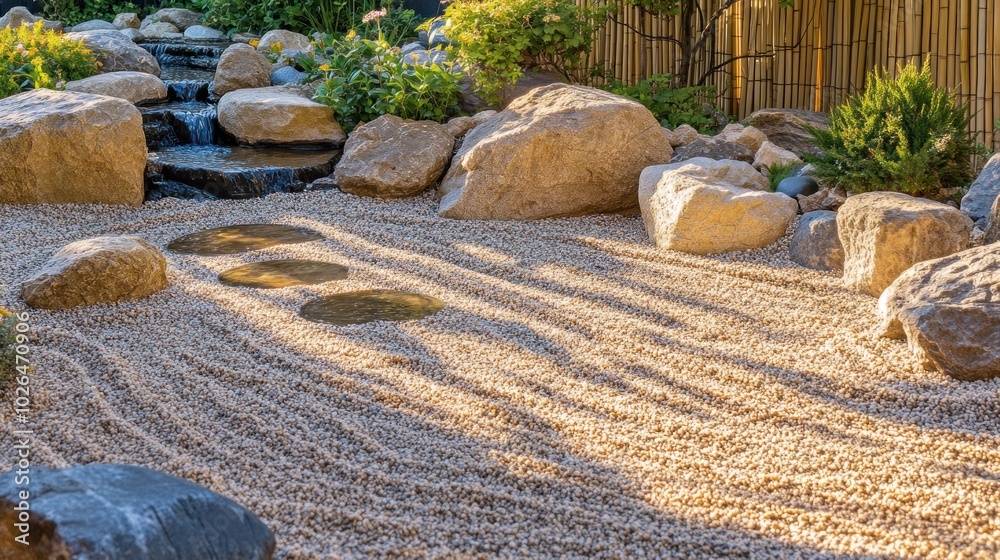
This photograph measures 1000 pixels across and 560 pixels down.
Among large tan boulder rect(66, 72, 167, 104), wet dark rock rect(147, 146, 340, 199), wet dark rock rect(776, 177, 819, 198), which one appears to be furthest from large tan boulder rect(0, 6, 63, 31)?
wet dark rock rect(776, 177, 819, 198)

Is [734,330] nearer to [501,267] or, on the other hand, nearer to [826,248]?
[826,248]

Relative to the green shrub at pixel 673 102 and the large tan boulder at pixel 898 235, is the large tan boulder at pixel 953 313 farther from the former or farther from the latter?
the green shrub at pixel 673 102

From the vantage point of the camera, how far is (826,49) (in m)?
6.38

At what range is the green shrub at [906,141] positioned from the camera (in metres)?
4.64

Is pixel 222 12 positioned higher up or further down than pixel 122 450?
higher up

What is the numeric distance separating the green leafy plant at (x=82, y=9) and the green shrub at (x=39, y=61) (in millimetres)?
4503

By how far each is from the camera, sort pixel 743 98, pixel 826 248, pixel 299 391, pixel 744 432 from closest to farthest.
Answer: pixel 744 432 → pixel 299 391 → pixel 826 248 → pixel 743 98

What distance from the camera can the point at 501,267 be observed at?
15.4 feet

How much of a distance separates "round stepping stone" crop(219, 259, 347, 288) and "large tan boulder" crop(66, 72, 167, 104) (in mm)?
3827

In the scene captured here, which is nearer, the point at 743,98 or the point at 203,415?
the point at 203,415

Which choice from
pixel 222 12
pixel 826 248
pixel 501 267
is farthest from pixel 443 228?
pixel 222 12

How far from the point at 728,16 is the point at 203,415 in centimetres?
536

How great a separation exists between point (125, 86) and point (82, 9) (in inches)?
223

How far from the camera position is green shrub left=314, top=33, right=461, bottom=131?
22.2 feet
